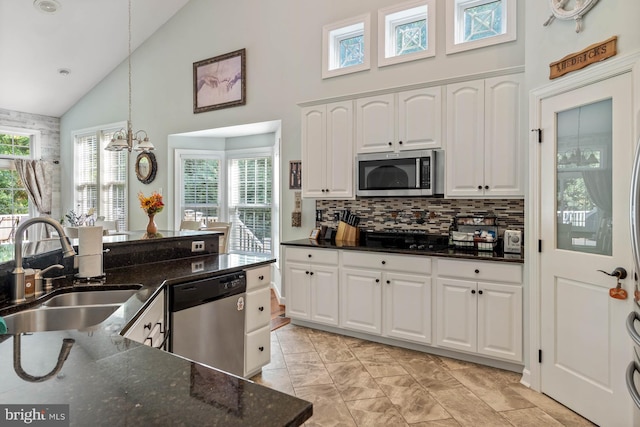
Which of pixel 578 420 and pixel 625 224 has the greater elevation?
pixel 625 224

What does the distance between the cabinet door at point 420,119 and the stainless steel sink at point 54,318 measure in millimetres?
2784

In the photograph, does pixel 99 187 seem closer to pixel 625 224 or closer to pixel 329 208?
pixel 329 208

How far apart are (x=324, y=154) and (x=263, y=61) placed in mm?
1772

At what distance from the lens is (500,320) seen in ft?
9.61

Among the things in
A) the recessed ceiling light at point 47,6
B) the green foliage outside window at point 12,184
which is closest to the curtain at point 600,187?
the recessed ceiling light at point 47,6

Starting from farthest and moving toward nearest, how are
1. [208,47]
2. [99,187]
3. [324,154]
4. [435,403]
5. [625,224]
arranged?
[99,187] → [208,47] → [324,154] → [435,403] → [625,224]

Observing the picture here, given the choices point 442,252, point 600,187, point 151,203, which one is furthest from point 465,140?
point 151,203

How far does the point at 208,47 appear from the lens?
18.2 feet

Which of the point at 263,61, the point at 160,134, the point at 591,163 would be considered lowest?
the point at 591,163

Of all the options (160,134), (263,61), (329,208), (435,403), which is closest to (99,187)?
(160,134)

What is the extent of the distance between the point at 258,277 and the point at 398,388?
4.16 ft

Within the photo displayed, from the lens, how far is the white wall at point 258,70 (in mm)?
3920

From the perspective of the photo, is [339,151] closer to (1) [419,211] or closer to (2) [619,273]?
(1) [419,211]

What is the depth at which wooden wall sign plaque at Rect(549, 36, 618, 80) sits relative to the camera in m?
2.11
